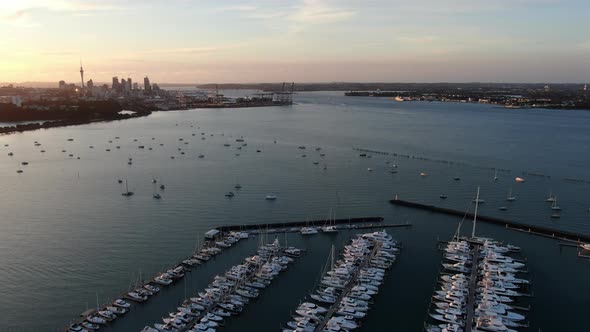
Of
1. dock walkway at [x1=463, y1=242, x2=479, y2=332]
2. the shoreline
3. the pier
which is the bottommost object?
dock walkway at [x1=463, y1=242, x2=479, y2=332]

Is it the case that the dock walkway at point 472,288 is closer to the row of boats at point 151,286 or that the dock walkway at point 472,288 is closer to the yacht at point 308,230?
the yacht at point 308,230

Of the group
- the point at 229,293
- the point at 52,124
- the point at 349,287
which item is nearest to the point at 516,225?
the point at 349,287

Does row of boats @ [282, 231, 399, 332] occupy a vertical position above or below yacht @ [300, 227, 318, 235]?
below

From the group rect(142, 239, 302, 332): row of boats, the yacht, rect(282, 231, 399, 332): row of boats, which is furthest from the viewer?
the yacht

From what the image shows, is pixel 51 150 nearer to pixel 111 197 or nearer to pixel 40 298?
pixel 111 197

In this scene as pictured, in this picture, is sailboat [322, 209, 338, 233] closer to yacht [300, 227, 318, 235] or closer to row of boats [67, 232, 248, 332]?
yacht [300, 227, 318, 235]

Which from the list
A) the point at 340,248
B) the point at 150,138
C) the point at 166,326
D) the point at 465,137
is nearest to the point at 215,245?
the point at 340,248

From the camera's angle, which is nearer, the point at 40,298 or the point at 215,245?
the point at 40,298

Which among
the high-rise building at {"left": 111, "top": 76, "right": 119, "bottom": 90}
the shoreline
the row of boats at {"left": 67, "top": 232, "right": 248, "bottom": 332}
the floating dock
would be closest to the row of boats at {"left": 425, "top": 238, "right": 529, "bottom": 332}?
the floating dock
